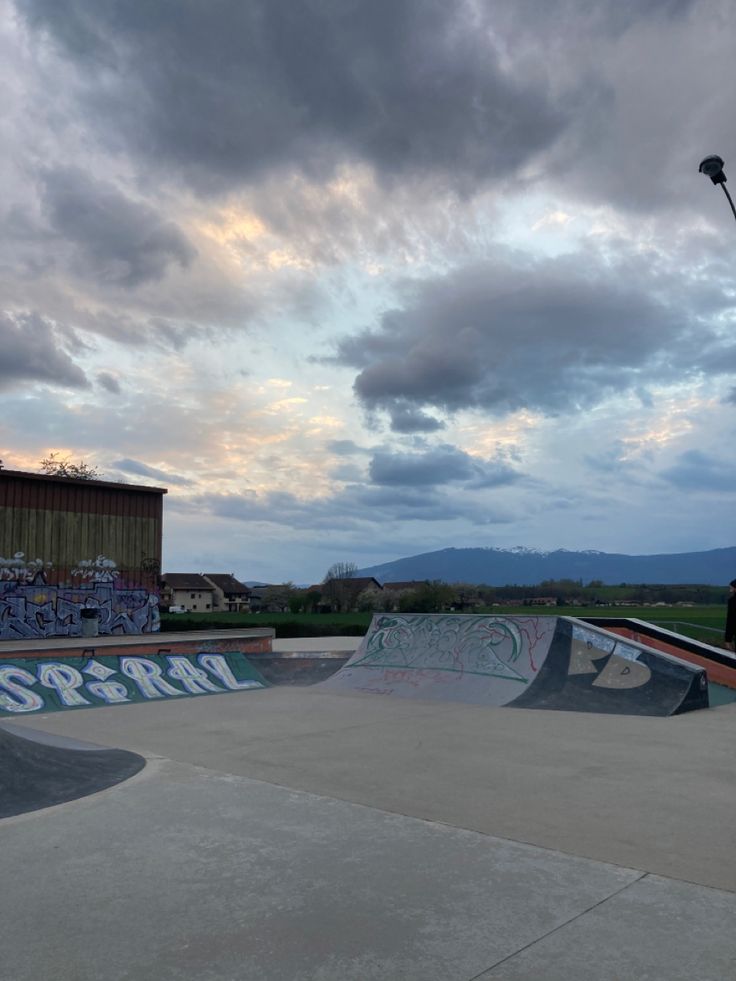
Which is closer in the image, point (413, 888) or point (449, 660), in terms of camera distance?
point (413, 888)

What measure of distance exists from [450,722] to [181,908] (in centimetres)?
714

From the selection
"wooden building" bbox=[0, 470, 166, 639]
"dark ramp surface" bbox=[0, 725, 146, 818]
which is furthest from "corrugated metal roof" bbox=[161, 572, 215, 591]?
"dark ramp surface" bbox=[0, 725, 146, 818]

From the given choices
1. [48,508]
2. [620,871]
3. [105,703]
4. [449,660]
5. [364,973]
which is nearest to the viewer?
[364,973]

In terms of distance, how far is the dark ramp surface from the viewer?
19.8 feet

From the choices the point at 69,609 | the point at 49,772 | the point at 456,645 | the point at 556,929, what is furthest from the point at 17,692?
the point at 69,609

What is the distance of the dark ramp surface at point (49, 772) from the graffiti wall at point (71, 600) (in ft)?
56.7

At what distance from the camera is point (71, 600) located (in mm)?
24344

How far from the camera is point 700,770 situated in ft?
23.4

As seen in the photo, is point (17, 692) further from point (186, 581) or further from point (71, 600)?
point (186, 581)

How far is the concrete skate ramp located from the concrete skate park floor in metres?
2.86

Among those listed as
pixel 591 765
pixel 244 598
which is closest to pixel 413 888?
pixel 591 765

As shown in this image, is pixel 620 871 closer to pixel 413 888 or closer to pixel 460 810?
pixel 413 888

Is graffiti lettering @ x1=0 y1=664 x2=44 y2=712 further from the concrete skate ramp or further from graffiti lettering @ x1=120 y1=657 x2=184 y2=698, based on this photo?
the concrete skate ramp

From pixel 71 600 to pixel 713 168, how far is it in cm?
2231
